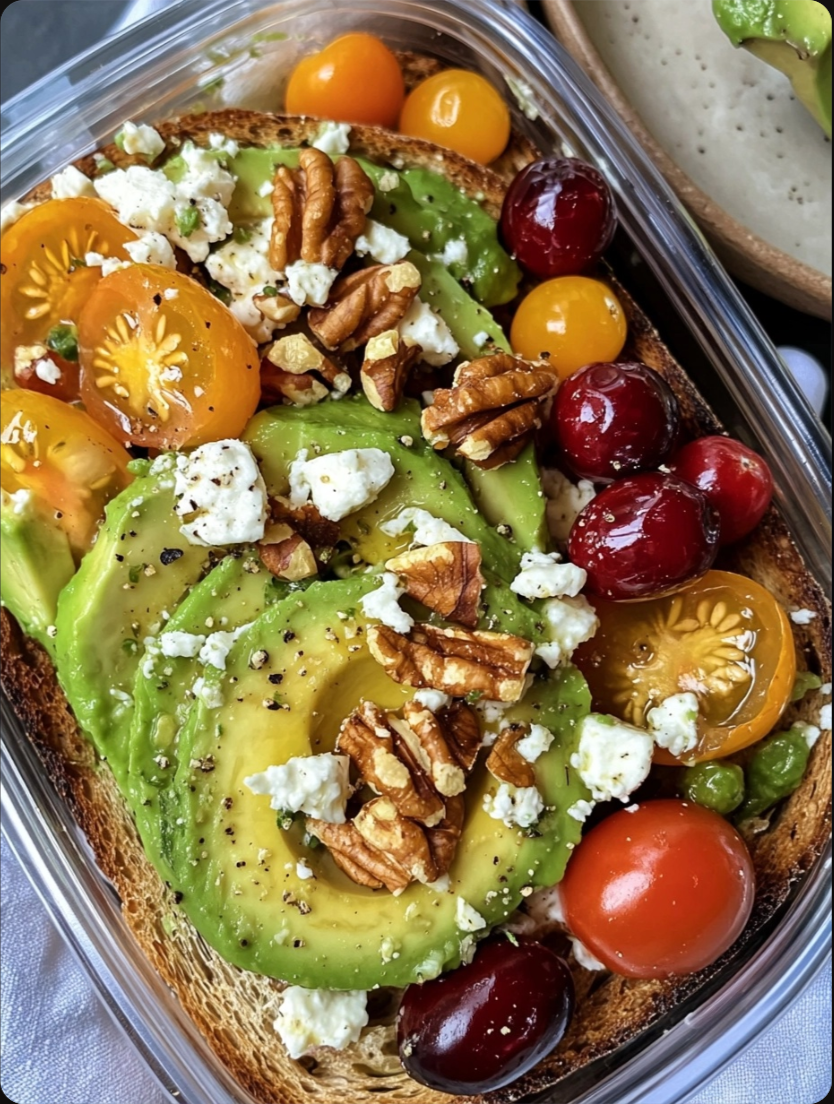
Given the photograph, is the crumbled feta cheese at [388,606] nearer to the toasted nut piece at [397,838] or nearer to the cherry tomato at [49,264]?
the toasted nut piece at [397,838]

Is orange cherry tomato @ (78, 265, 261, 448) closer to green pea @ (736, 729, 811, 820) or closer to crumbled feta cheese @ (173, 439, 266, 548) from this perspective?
crumbled feta cheese @ (173, 439, 266, 548)

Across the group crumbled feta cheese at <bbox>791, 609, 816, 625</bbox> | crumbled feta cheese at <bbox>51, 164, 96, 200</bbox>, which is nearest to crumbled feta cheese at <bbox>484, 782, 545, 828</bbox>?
→ crumbled feta cheese at <bbox>791, 609, 816, 625</bbox>

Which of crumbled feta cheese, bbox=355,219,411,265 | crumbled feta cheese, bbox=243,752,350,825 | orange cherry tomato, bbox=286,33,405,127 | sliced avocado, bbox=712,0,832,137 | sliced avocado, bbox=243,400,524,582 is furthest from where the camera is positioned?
orange cherry tomato, bbox=286,33,405,127

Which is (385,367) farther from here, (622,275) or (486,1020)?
(486,1020)

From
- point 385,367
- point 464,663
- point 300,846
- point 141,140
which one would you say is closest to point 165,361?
point 385,367

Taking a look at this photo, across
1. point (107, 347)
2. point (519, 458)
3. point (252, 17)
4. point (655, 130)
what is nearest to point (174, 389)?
point (107, 347)

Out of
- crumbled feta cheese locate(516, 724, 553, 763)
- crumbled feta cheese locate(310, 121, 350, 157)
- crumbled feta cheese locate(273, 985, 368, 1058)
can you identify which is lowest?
crumbled feta cheese locate(273, 985, 368, 1058)

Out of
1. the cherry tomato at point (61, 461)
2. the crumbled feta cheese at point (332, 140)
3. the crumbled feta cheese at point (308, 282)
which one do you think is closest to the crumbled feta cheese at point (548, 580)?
the crumbled feta cheese at point (308, 282)

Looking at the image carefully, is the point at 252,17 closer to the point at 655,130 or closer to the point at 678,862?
the point at 655,130
